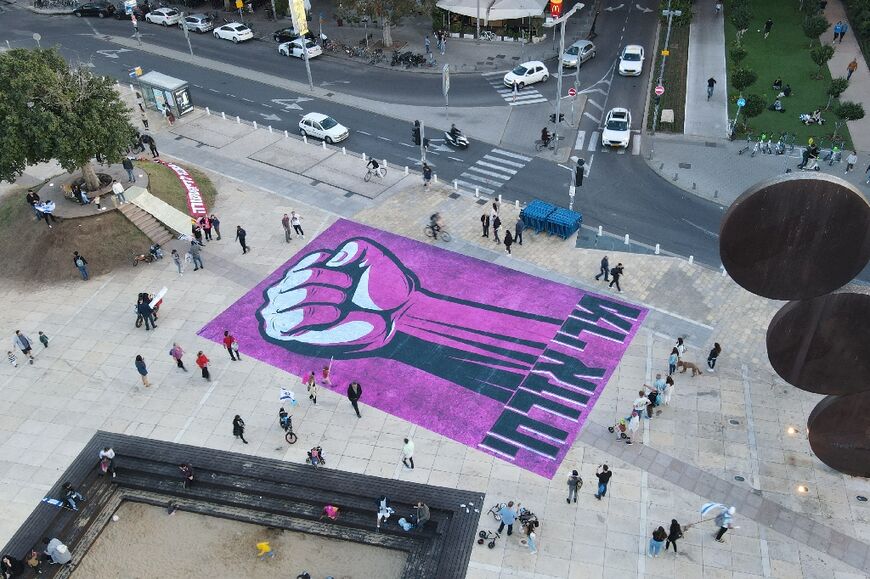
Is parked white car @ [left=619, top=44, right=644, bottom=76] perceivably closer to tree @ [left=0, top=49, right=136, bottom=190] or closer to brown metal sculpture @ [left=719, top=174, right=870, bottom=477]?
tree @ [left=0, top=49, right=136, bottom=190]

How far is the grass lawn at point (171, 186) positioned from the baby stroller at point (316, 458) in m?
18.9

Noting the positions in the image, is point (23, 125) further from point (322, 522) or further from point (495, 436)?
point (495, 436)

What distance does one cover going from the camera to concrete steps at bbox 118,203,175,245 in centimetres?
3638

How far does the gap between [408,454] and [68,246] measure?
71.5 ft

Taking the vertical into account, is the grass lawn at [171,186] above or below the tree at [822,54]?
below

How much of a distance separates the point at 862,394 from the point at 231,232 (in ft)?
96.5

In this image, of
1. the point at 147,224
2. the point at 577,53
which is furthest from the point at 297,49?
the point at 147,224

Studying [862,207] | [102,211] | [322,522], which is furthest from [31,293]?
[862,207]

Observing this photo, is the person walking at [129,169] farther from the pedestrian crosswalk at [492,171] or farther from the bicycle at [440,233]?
the pedestrian crosswalk at [492,171]

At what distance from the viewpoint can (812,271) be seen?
691 inches

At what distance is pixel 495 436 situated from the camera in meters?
26.2

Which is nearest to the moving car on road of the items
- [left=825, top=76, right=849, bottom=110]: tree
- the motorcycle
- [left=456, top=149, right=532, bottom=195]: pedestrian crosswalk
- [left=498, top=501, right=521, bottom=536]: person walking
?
[left=456, top=149, right=532, bottom=195]: pedestrian crosswalk

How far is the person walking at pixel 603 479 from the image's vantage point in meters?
23.1

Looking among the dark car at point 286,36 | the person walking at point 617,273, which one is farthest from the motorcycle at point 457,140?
the dark car at point 286,36
